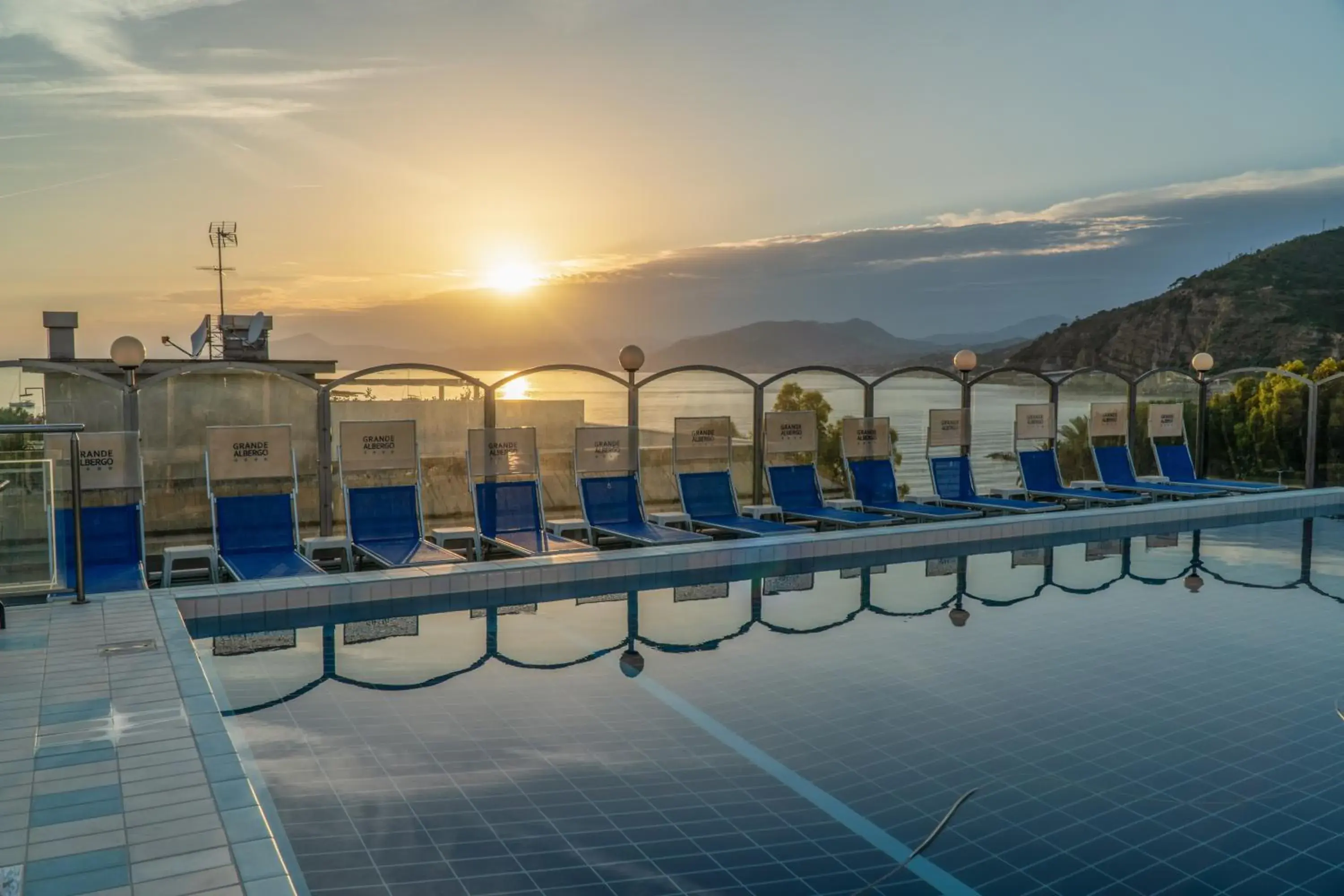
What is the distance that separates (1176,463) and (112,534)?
41.4ft

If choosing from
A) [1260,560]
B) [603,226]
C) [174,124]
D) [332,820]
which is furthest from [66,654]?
[603,226]

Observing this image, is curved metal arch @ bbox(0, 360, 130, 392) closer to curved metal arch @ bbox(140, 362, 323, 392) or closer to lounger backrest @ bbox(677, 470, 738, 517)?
→ curved metal arch @ bbox(140, 362, 323, 392)

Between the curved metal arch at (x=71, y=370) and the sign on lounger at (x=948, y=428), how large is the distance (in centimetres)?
811

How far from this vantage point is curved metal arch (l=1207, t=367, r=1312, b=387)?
14.2 meters

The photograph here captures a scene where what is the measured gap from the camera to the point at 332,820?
388 centimetres

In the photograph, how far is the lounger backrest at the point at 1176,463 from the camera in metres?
14.1

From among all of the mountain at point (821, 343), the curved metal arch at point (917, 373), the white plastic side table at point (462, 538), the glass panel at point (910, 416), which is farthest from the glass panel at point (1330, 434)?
the white plastic side table at point (462, 538)

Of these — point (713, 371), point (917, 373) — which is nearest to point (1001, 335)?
point (917, 373)

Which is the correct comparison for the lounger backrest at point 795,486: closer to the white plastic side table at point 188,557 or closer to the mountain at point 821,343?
the white plastic side table at point 188,557

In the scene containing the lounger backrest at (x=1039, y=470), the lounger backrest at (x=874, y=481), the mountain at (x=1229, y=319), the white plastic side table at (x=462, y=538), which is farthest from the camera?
the mountain at (x=1229, y=319)

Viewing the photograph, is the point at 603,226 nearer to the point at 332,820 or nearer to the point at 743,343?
the point at 743,343

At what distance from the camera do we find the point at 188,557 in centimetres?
786

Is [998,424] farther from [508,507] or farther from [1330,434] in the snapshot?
[508,507]

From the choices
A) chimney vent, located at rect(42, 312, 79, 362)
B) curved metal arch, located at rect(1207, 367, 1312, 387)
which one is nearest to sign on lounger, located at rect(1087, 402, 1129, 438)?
curved metal arch, located at rect(1207, 367, 1312, 387)
